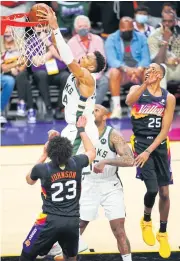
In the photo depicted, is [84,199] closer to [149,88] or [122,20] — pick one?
[149,88]

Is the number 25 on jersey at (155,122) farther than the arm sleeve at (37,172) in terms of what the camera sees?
Yes

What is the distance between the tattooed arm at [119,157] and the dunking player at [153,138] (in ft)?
0.65

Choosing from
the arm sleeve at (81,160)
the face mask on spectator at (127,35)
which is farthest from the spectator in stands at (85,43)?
the arm sleeve at (81,160)

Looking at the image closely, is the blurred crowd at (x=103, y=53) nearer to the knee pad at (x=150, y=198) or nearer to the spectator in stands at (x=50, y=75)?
the spectator in stands at (x=50, y=75)

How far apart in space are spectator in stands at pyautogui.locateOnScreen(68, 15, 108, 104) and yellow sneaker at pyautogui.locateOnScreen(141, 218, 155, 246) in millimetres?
4518

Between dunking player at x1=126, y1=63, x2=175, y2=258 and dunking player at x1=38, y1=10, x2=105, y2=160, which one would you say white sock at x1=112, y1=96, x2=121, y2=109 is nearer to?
dunking player at x1=126, y1=63, x2=175, y2=258

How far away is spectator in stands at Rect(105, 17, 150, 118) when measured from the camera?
13.4 meters

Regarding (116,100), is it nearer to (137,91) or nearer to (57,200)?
(137,91)

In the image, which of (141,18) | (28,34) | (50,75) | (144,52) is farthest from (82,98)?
(141,18)

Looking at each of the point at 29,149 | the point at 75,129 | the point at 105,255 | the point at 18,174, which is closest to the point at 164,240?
the point at 105,255

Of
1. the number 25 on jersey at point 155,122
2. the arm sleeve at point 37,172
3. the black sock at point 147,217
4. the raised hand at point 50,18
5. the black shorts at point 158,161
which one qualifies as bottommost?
the black sock at point 147,217

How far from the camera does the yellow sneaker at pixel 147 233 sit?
8898 millimetres

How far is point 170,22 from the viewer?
1375 centimetres

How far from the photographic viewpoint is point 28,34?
9.13 metres
